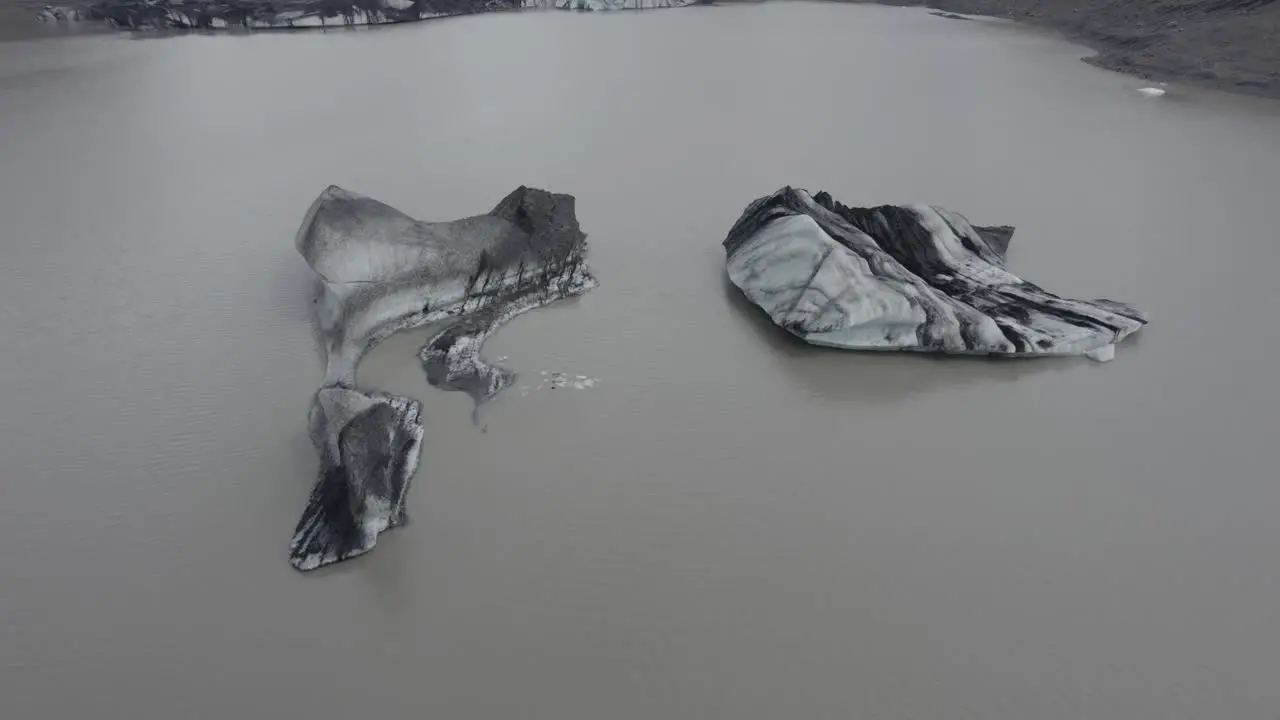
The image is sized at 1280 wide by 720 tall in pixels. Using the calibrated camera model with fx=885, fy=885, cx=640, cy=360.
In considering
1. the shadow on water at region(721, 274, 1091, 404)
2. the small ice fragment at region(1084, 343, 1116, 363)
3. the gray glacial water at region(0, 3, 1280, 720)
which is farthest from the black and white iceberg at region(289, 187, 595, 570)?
the small ice fragment at region(1084, 343, 1116, 363)

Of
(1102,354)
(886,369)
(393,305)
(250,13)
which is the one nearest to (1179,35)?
(1102,354)

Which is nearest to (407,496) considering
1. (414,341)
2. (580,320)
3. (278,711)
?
(278,711)

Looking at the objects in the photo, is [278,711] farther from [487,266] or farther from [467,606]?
[487,266]

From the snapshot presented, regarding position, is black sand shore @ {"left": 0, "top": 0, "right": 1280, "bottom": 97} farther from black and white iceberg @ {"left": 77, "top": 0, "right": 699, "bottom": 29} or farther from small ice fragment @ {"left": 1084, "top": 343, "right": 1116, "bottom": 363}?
small ice fragment @ {"left": 1084, "top": 343, "right": 1116, "bottom": 363}

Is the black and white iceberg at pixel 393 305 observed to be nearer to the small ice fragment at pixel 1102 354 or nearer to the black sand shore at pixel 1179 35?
the small ice fragment at pixel 1102 354

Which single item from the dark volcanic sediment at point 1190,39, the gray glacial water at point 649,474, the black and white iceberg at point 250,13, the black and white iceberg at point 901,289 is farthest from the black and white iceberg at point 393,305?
the black and white iceberg at point 250,13

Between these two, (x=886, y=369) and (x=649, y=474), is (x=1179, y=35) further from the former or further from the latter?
(x=649, y=474)
